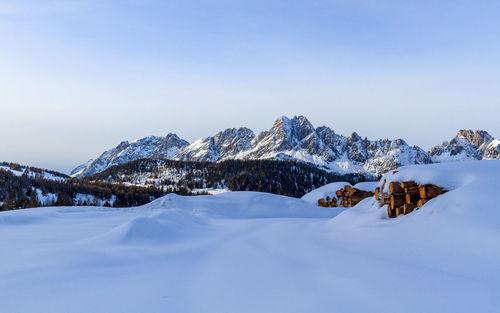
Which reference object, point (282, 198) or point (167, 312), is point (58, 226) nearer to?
point (167, 312)

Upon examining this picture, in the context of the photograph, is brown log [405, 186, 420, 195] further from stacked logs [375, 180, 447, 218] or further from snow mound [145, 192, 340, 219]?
snow mound [145, 192, 340, 219]

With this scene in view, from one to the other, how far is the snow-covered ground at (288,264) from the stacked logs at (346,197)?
15222 millimetres

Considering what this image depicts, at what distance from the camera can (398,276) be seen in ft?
15.9

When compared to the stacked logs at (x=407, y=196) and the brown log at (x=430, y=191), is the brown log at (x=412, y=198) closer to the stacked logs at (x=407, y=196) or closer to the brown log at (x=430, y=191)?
the stacked logs at (x=407, y=196)

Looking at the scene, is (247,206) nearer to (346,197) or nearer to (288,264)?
(346,197)

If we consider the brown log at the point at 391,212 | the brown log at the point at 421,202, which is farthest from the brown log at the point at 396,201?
the brown log at the point at 421,202

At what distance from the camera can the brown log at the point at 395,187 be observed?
8.84m

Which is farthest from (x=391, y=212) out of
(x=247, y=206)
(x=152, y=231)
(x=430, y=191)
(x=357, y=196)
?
(x=357, y=196)

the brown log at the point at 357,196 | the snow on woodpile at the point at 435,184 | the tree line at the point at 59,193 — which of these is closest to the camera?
the snow on woodpile at the point at 435,184

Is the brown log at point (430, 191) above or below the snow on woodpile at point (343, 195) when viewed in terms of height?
above

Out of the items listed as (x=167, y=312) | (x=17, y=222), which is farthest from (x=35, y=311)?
(x=17, y=222)

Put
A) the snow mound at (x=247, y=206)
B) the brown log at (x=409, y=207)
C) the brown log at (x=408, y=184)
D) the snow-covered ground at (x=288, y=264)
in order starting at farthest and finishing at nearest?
1. the snow mound at (x=247, y=206)
2. the brown log at (x=408, y=184)
3. the brown log at (x=409, y=207)
4. the snow-covered ground at (x=288, y=264)

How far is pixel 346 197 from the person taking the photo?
84.7ft

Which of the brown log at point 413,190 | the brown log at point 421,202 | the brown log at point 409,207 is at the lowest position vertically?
the brown log at point 409,207
